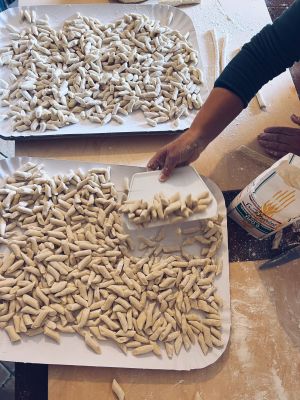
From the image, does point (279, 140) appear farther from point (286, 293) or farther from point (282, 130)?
point (286, 293)

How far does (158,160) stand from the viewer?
76 cm

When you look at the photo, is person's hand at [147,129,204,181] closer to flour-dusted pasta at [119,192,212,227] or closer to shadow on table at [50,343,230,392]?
flour-dusted pasta at [119,192,212,227]

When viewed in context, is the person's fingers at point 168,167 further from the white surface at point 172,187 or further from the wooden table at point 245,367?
the wooden table at point 245,367

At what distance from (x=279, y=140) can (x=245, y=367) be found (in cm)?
46

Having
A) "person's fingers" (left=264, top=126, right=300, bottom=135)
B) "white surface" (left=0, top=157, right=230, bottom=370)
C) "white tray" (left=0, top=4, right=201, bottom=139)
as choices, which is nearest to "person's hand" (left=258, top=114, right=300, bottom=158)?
"person's fingers" (left=264, top=126, right=300, bottom=135)

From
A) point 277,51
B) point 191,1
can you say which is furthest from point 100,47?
point 277,51

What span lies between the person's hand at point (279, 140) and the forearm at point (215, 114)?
0.19 meters

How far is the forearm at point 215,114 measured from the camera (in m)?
0.72

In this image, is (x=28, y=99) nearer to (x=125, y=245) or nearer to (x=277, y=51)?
(x=125, y=245)

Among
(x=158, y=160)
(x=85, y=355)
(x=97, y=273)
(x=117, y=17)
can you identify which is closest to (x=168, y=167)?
(x=158, y=160)

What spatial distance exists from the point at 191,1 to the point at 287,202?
0.67 m

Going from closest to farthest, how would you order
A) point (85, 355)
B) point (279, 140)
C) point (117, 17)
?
point (85, 355) → point (279, 140) → point (117, 17)

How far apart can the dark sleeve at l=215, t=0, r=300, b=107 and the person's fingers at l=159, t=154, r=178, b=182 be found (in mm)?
146

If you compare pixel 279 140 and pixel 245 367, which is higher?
pixel 279 140
